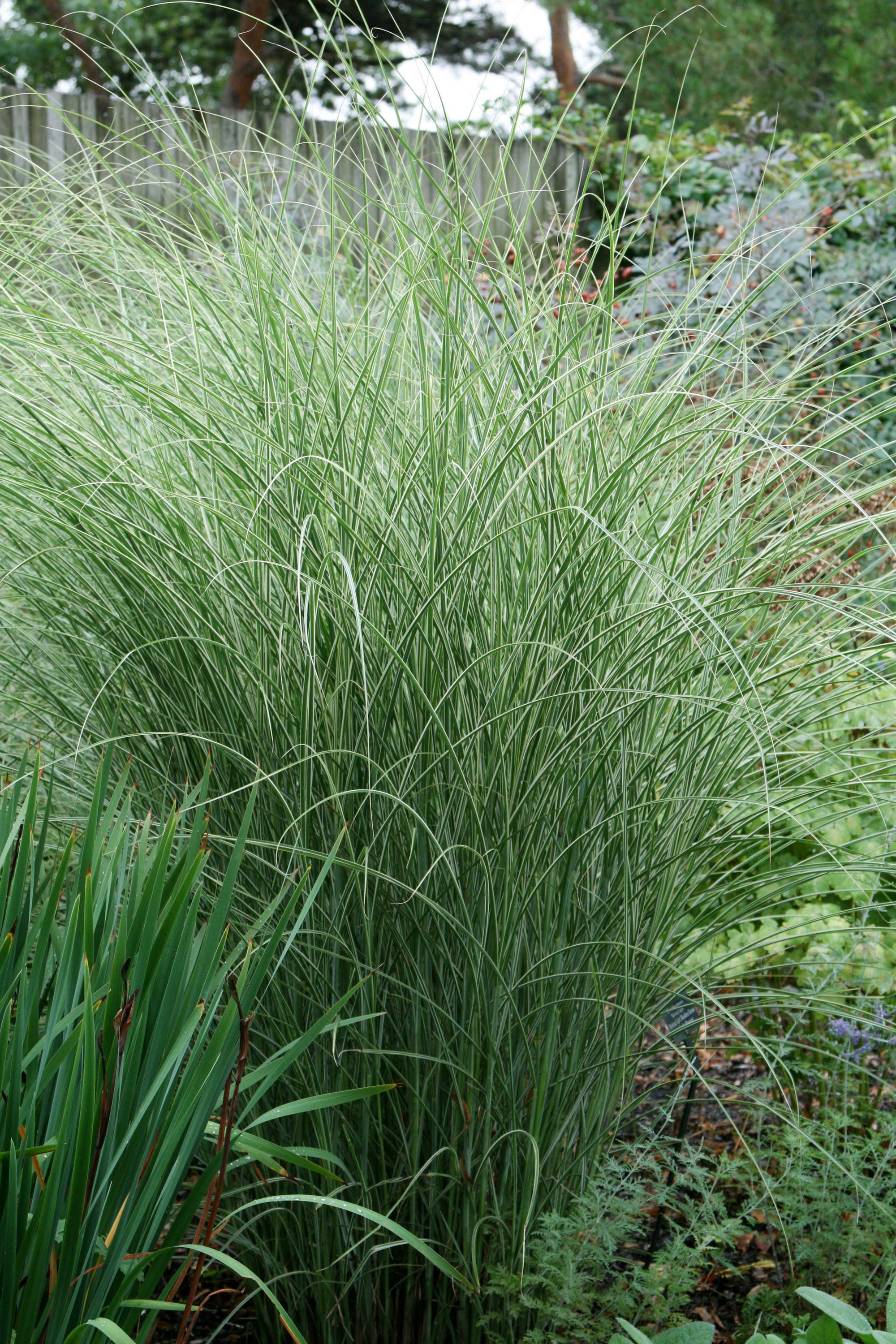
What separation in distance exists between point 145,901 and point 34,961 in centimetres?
16

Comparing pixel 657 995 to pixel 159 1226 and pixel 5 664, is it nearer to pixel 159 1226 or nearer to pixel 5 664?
pixel 159 1226

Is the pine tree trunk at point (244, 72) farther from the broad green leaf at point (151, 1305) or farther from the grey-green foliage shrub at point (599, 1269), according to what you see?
the broad green leaf at point (151, 1305)

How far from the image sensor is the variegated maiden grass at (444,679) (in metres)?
1.43

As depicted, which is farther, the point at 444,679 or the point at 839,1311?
the point at 444,679

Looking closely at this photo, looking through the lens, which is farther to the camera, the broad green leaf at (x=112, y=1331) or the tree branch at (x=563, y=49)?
the tree branch at (x=563, y=49)

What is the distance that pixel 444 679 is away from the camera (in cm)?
149

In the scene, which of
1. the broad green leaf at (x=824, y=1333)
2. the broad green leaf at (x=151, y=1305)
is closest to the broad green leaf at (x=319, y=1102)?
the broad green leaf at (x=151, y=1305)

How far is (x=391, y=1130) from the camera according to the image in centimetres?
152

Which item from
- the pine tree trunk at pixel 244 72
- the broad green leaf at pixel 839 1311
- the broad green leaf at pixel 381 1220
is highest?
the pine tree trunk at pixel 244 72

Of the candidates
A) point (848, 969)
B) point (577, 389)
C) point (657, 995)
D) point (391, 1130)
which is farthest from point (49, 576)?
point (848, 969)

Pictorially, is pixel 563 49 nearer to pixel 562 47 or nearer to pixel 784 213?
pixel 562 47

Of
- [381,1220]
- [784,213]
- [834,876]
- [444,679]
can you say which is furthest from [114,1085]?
[784,213]

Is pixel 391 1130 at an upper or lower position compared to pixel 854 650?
lower

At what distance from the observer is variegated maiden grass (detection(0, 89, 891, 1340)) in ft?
4.70
